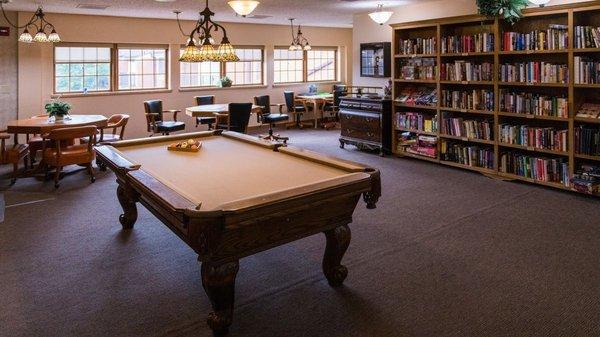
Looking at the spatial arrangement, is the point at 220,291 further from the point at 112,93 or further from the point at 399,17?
the point at 112,93

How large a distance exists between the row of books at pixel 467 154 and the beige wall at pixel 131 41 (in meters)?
5.57

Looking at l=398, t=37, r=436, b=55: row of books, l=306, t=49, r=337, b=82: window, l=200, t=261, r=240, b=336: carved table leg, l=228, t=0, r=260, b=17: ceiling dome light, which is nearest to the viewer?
l=200, t=261, r=240, b=336: carved table leg

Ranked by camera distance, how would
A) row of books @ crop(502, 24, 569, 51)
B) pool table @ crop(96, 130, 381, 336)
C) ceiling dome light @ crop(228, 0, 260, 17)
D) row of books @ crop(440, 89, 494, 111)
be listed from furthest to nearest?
row of books @ crop(440, 89, 494, 111) → row of books @ crop(502, 24, 569, 51) → ceiling dome light @ crop(228, 0, 260, 17) → pool table @ crop(96, 130, 381, 336)

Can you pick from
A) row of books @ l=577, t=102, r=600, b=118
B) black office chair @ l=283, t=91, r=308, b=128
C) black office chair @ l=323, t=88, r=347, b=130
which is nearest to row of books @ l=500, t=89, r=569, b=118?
row of books @ l=577, t=102, r=600, b=118

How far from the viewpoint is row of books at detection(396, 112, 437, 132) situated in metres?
6.88

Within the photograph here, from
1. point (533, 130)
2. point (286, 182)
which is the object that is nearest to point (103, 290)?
point (286, 182)

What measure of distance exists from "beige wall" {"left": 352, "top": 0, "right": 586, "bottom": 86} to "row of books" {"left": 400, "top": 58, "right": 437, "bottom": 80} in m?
0.68

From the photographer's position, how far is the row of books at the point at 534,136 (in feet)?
17.4

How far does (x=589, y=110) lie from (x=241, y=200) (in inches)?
180

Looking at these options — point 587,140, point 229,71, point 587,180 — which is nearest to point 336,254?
point 587,180

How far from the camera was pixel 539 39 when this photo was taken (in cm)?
541

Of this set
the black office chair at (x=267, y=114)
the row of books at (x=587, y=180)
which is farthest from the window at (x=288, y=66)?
the row of books at (x=587, y=180)

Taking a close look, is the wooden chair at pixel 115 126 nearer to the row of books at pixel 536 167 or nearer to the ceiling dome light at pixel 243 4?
the ceiling dome light at pixel 243 4

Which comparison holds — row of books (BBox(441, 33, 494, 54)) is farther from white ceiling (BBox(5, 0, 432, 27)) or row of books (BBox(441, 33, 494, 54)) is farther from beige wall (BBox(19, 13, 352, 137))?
beige wall (BBox(19, 13, 352, 137))
